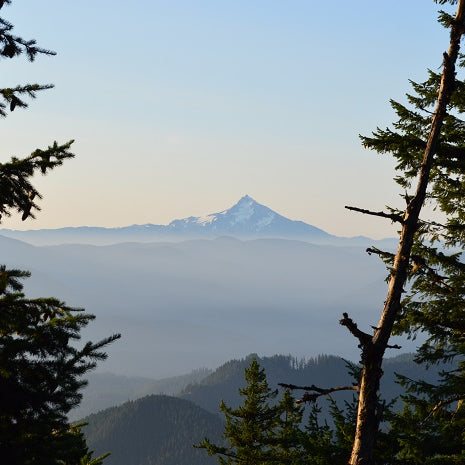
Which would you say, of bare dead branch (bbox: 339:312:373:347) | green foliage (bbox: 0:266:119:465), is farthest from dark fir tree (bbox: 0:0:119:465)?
bare dead branch (bbox: 339:312:373:347)

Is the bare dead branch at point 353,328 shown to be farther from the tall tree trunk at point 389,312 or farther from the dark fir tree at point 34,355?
the dark fir tree at point 34,355

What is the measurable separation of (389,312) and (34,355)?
5948 mm

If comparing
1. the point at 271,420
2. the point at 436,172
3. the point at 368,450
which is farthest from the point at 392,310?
the point at 271,420

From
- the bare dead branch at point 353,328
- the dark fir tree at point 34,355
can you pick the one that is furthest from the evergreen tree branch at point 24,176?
the bare dead branch at point 353,328

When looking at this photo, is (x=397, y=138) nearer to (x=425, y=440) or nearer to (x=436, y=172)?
(x=436, y=172)

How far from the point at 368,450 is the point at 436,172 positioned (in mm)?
7806

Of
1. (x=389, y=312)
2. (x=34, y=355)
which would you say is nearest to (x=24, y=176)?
Result: (x=34, y=355)

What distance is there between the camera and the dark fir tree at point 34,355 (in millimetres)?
8734

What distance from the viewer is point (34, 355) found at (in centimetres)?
907

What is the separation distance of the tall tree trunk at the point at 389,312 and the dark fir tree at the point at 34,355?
4.06 meters

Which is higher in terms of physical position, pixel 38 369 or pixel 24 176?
pixel 24 176

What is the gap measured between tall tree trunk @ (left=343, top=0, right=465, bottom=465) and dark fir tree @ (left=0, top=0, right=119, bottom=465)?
13.3ft

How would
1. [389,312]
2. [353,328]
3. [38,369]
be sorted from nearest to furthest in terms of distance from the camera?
[353,328]
[389,312]
[38,369]

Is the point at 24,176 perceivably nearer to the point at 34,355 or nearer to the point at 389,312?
the point at 34,355
